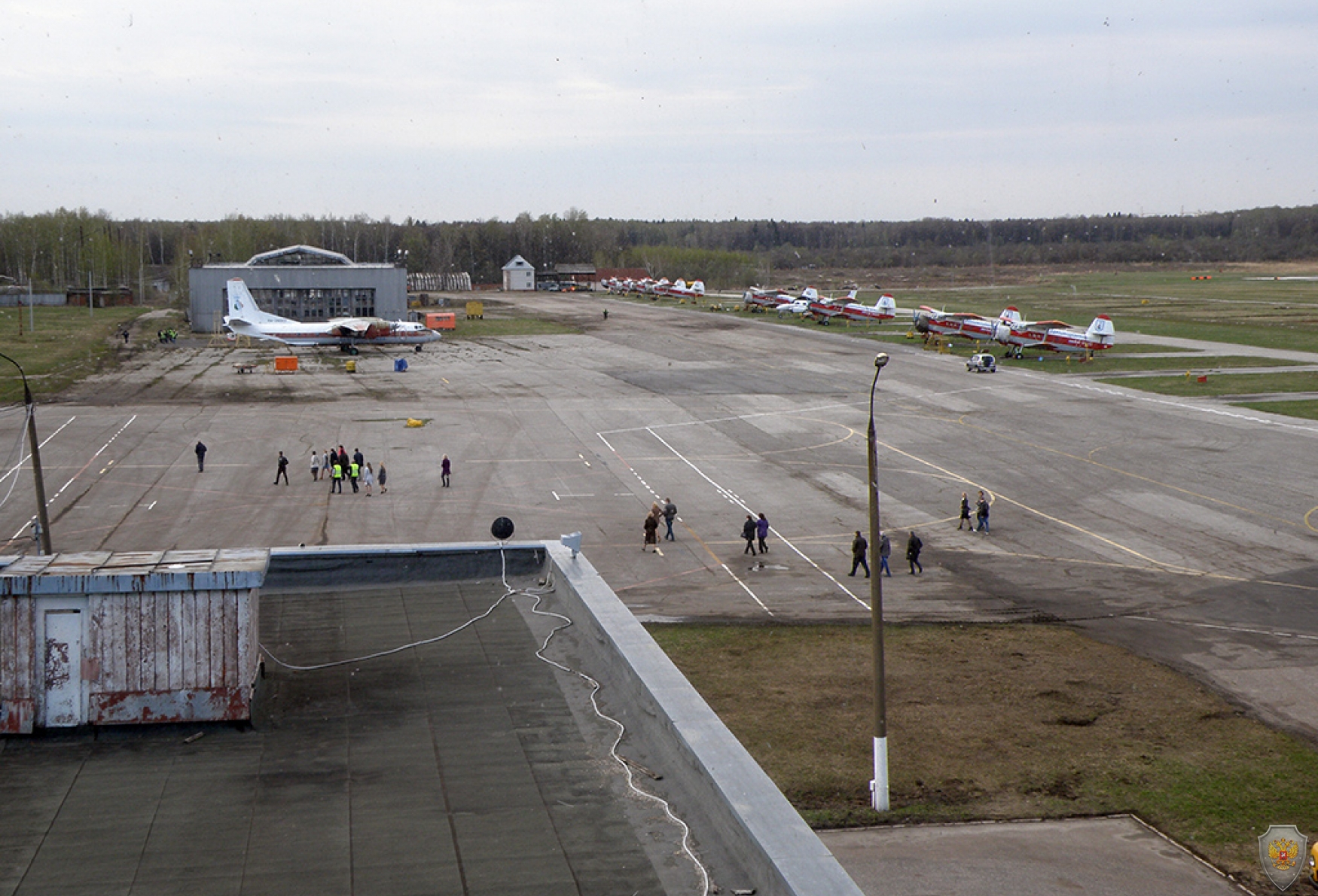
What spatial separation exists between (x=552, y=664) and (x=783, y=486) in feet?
105

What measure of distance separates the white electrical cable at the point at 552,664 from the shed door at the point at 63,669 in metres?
2.32

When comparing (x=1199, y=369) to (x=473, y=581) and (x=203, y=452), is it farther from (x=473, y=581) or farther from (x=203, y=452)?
(x=473, y=581)

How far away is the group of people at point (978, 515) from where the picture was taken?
3772cm

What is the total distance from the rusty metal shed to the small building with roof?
183m

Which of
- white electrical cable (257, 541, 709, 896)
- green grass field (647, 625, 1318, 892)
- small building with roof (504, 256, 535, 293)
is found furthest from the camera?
small building with roof (504, 256, 535, 293)

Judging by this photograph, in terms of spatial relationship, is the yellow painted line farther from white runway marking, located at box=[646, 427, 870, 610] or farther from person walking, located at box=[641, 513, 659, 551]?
person walking, located at box=[641, 513, 659, 551]

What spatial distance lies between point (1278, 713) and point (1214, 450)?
99.3 feet

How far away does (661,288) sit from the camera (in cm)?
16075

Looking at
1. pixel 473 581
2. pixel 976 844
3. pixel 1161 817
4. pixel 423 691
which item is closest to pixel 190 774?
pixel 423 691

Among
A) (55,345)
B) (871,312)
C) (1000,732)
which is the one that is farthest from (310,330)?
(1000,732)

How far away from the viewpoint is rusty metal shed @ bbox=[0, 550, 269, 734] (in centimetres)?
1098

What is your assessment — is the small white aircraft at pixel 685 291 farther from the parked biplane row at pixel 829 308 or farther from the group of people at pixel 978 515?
the group of people at pixel 978 515

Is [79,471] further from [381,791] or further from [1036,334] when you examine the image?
[1036,334]

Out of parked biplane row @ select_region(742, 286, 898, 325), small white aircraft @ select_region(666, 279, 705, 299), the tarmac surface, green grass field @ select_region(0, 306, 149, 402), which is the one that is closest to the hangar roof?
green grass field @ select_region(0, 306, 149, 402)
